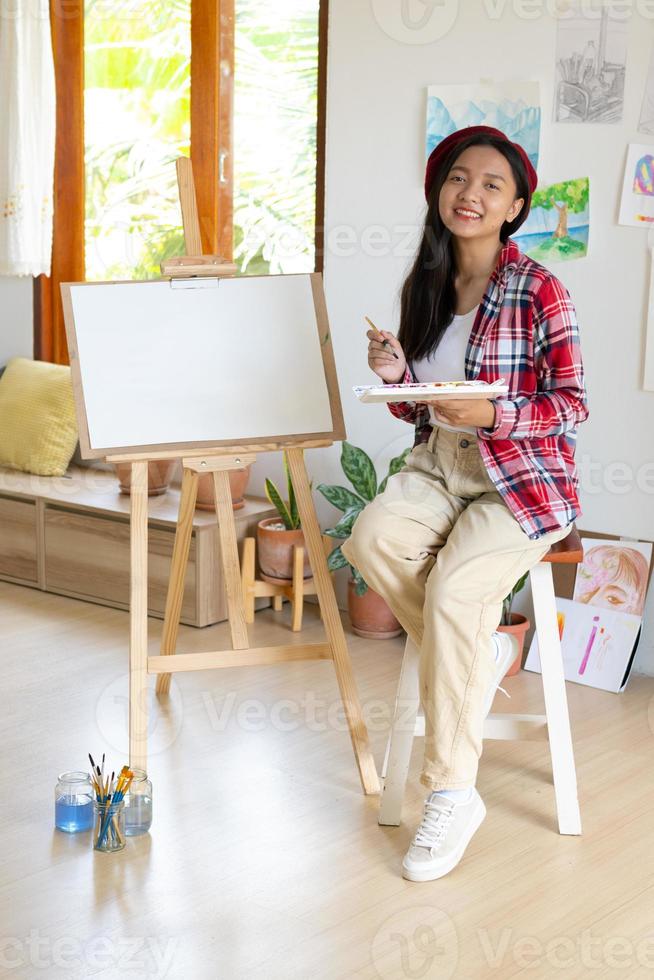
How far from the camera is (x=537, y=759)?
2.77m

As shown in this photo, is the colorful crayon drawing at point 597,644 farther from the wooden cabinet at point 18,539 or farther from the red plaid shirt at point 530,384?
the wooden cabinet at point 18,539

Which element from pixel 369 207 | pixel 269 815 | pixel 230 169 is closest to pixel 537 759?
pixel 269 815

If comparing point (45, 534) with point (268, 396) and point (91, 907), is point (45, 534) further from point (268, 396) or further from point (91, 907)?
point (91, 907)

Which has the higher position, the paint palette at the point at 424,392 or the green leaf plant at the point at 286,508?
the paint palette at the point at 424,392

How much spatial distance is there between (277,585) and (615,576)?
100 centimetres

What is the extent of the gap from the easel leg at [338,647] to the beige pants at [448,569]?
→ 0.43 feet

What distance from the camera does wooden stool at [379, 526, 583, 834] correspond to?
2.35 metres

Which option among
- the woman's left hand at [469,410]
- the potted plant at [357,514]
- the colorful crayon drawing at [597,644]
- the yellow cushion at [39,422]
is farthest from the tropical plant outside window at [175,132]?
the woman's left hand at [469,410]

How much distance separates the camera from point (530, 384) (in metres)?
2.38

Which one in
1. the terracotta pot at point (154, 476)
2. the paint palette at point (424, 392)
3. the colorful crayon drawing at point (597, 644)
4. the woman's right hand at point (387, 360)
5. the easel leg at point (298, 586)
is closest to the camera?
the paint palette at point (424, 392)

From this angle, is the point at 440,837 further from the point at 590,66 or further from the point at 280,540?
the point at 590,66

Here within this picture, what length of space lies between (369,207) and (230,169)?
2.37 ft

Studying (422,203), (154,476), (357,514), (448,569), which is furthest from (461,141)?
(154,476)

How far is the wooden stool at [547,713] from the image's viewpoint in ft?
7.71
